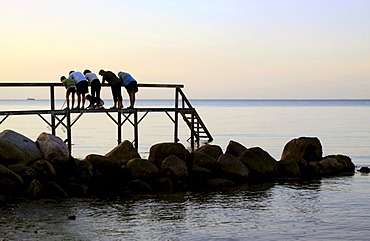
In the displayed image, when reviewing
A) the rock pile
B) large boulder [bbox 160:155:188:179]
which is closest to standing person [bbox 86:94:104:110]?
the rock pile

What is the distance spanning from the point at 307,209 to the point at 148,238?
4.66 meters

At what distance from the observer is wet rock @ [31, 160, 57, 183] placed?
647 inches

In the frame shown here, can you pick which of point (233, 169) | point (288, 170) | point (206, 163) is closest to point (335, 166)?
point (288, 170)

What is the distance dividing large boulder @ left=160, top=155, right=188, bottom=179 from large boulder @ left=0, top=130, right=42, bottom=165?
11.0ft

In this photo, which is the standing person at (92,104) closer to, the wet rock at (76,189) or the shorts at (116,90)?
the shorts at (116,90)

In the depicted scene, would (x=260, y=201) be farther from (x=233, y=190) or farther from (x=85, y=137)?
(x=85, y=137)

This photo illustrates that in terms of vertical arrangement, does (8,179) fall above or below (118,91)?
below

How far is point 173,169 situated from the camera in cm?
1806

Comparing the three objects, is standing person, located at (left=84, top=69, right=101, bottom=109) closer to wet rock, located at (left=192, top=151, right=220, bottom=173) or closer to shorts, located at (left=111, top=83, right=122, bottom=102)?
shorts, located at (left=111, top=83, right=122, bottom=102)

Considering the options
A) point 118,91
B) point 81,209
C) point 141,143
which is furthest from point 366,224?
point 141,143

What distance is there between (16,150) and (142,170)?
331cm

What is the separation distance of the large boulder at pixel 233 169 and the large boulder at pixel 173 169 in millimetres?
1238

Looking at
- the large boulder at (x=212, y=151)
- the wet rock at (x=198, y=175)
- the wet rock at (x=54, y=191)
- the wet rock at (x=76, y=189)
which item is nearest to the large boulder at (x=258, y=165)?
the large boulder at (x=212, y=151)

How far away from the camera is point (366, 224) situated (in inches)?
527
